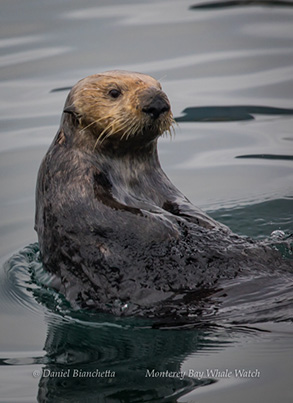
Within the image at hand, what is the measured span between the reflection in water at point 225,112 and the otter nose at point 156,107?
13.0 feet

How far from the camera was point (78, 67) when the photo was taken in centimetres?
1009

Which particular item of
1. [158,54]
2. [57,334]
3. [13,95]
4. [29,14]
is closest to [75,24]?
[29,14]

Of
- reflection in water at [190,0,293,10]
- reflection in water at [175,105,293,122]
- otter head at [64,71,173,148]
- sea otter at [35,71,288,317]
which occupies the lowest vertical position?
reflection in water at [175,105,293,122]

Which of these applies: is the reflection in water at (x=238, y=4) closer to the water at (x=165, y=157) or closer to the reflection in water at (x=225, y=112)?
the water at (x=165, y=157)

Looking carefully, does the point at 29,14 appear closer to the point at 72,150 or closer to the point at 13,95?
the point at 13,95

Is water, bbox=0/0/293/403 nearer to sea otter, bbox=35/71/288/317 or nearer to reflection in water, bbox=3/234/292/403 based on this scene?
reflection in water, bbox=3/234/292/403

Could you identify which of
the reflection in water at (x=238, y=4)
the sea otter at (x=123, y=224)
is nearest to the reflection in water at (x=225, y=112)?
the reflection in water at (x=238, y=4)

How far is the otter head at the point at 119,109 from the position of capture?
5.04 metres

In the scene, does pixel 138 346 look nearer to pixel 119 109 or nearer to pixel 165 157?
pixel 119 109

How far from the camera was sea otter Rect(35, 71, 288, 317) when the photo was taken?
4824mm

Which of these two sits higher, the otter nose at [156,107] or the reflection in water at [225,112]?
the otter nose at [156,107]

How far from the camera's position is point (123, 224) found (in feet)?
16.1

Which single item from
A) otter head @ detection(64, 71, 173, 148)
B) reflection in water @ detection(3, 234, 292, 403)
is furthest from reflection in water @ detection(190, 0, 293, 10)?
reflection in water @ detection(3, 234, 292, 403)

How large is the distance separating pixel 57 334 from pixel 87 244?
552 millimetres
